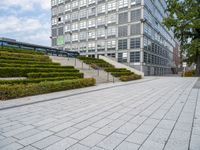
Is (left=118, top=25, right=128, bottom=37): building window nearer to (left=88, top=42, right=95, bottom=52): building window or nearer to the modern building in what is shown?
the modern building

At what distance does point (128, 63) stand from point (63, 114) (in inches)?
1295


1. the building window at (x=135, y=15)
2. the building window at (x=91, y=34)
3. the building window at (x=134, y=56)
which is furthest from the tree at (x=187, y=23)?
the building window at (x=91, y=34)

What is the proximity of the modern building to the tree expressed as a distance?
705 centimetres

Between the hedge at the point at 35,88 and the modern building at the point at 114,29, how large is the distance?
25.7 meters

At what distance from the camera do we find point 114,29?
4075 centimetres

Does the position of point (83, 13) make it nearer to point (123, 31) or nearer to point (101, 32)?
point (101, 32)

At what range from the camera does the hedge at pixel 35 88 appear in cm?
893

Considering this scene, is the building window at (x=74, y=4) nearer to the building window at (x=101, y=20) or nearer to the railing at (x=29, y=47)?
the building window at (x=101, y=20)

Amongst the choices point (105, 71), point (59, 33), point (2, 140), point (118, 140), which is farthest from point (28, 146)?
point (59, 33)

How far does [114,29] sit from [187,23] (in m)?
16.2

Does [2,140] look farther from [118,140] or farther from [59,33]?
[59,33]

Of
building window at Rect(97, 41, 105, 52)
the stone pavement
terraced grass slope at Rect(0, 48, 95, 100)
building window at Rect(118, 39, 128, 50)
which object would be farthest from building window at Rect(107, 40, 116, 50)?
the stone pavement

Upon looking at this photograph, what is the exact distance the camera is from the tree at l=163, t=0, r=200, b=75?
1117 inches

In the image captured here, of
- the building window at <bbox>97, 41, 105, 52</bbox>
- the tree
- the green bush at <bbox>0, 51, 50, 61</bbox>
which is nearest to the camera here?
the green bush at <bbox>0, 51, 50, 61</bbox>
